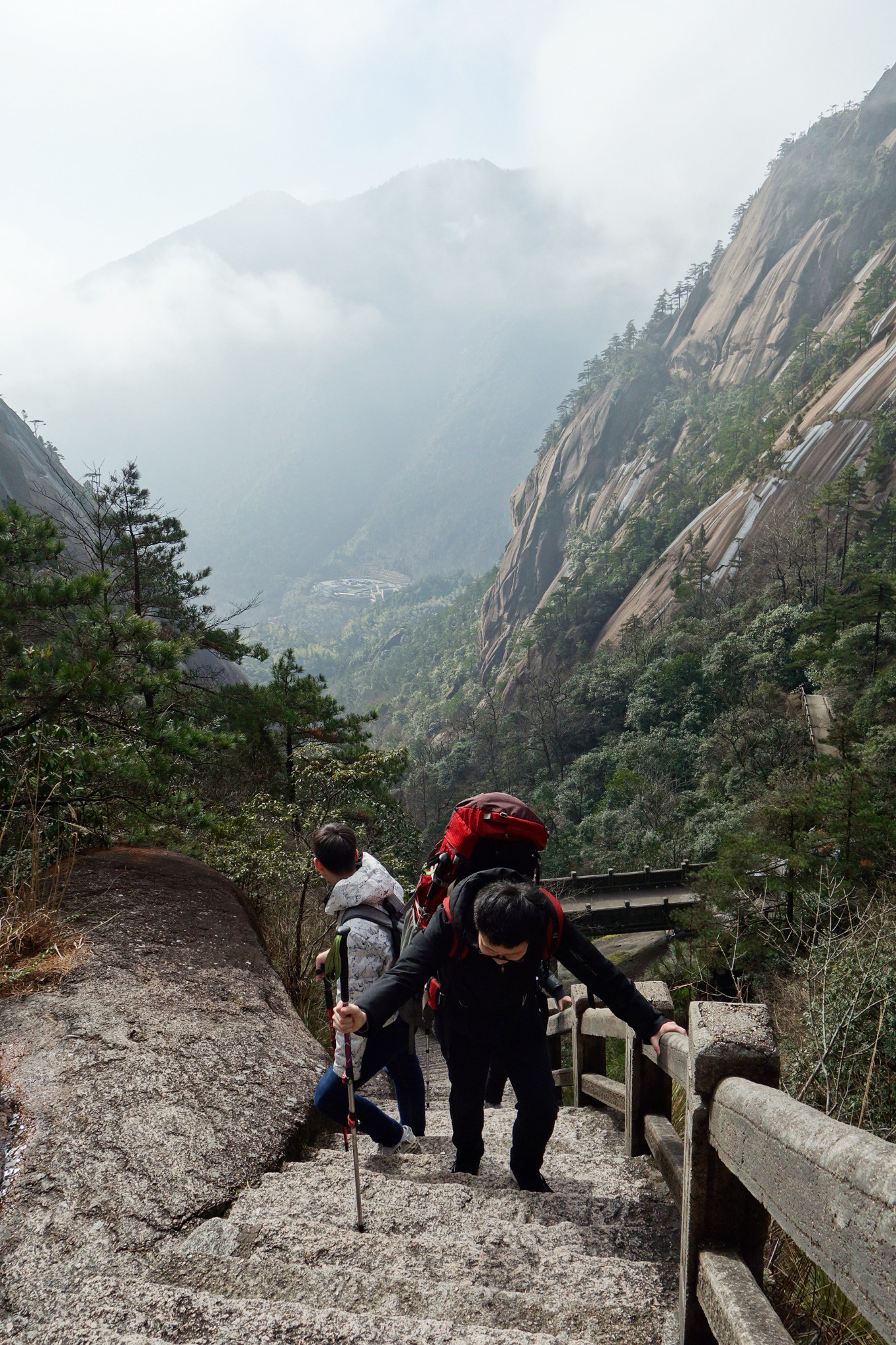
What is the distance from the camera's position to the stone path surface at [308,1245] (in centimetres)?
164

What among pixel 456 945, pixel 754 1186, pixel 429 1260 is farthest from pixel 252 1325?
pixel 754 1186

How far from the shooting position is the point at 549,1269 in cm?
188

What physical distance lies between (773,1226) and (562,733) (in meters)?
40.0

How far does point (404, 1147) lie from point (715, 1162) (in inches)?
82.0

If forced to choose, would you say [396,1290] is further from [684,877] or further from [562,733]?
[562,733]

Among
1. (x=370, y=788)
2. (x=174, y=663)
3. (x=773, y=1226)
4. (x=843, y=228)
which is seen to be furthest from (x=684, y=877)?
(x=843, y=228)

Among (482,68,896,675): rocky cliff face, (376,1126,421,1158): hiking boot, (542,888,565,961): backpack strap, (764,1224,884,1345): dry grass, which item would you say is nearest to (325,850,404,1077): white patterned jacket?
(376,1126,421,1158): hiking boot

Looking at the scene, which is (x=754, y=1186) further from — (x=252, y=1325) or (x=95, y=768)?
(x=95, y=768)

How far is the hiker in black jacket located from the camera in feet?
7.13

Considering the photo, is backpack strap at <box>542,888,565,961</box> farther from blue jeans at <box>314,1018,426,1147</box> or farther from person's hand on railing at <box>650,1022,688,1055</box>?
blue jeans at <box>314,1018,426,1147</box>

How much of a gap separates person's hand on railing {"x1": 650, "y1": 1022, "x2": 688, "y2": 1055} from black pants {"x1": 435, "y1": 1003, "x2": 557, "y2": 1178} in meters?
0.41

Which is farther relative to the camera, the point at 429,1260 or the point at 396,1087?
the point at 396,1087

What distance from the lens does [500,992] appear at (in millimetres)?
2330

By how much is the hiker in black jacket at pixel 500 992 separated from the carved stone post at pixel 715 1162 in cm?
67
